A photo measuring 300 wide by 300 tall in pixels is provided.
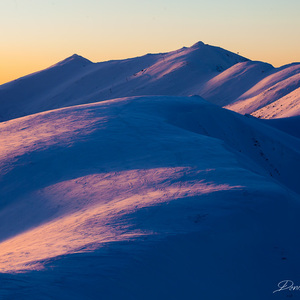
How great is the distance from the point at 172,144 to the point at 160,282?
4.47 m

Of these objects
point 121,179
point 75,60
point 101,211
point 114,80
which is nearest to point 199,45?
point 114,80

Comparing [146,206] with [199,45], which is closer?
[146,206]

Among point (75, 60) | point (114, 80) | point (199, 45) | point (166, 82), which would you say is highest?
point (75, 60)

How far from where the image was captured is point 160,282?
11.9 feet

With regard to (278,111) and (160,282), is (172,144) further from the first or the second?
(278,111)

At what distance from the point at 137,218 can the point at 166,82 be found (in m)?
25.6

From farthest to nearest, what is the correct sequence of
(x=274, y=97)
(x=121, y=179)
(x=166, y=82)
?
(x=166, y=82) < (x=274, y=97) < (x=121, y=179)

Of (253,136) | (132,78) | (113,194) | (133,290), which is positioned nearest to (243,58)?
(132,78)

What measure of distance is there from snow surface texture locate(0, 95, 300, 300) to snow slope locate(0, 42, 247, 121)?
20.6m

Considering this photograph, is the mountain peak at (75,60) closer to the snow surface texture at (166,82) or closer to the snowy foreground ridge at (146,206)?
the snow surface texture at (166,82)

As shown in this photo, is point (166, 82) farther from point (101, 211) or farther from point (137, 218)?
point (137, 218)

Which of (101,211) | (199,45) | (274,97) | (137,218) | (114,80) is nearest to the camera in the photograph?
(137,218)

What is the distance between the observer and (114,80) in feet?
110

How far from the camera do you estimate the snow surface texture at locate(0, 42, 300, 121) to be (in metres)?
24.2
